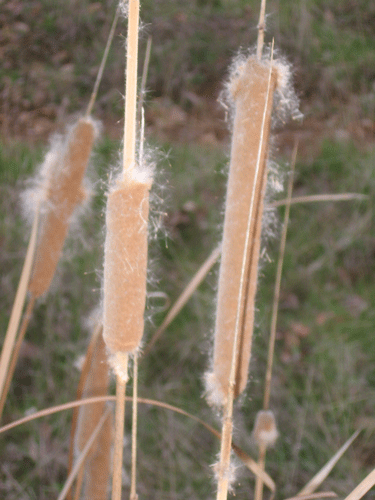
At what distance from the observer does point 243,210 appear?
1.11ft

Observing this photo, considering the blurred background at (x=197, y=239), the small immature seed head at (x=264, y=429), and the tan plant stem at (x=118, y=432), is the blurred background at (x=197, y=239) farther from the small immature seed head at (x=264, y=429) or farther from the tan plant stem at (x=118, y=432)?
the tan plant stem at (x=118, y=432)

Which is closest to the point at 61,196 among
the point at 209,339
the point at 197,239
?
the point at 209,339

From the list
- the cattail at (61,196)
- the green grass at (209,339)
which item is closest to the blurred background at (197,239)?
the green grass at (209,339)

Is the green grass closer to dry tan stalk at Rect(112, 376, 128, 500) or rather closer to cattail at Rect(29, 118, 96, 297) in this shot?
cattail at Rect(29, 118, 96, 297)

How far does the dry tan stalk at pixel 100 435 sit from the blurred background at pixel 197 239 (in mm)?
261

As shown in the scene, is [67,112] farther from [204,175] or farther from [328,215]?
[328,215]

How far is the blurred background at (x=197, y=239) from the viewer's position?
3.30 ft

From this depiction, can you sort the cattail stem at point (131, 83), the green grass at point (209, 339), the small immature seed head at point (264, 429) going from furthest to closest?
the green grass at point (209, 339) < the small immature seed head at point (264, 429) < the cattail stem at point (131, 83)

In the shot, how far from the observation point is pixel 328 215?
1440mm

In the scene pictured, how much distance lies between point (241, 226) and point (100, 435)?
1.17 feet

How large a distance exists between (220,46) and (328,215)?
0.80 metres

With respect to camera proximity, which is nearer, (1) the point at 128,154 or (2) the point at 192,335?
(1) the point at 128,154

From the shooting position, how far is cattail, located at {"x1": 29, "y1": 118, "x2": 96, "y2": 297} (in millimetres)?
520

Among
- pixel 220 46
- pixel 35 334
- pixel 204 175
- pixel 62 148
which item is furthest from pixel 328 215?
pixel 62 148
